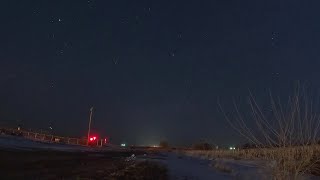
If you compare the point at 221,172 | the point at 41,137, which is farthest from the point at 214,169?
the point at 41,137

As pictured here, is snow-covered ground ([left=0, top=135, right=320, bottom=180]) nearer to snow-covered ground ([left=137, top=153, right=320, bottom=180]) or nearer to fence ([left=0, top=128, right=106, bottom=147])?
snow-covered ground ([left=137, top=153, right=320, bottom=180])

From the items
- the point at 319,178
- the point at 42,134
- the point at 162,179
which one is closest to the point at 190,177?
the point at 162,179

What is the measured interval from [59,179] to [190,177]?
24.7 feet

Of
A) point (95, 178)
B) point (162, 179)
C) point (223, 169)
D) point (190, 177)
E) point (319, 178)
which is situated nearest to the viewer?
point (95, 178)

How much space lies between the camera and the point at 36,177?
43.5ft

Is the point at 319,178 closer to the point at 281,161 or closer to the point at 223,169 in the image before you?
the point at 223,169

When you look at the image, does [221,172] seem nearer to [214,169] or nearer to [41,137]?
[214,169]

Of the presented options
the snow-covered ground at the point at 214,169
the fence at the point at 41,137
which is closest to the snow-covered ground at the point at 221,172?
the snow-covered ground at the point at 214,169

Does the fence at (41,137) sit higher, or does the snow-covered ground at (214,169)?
the fence at (41,137)

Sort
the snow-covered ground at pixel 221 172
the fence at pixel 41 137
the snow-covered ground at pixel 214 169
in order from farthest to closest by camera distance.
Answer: the fence at pixel 41 137, the snow-covered ground at pixel 214 169, the snow-covered ground at pixel 221 172

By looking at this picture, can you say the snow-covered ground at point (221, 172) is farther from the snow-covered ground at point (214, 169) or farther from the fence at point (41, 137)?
→ the fence at point (41, 137)

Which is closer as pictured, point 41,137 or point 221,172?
point 221,172

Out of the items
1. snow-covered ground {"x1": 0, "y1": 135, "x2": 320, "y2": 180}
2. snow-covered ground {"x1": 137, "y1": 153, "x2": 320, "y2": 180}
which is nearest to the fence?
snow-covered ground {"x1": 0, "y1": 135, "x2": 320, "y2": 180}

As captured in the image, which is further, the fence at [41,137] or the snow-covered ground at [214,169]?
the fence at [41,137]
